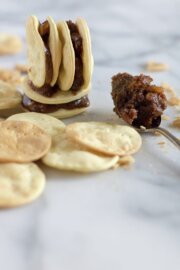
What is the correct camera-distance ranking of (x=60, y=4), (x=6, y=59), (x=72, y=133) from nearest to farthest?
(x=72, y=133)
(x=6, y=59)
(x=60, y=4)

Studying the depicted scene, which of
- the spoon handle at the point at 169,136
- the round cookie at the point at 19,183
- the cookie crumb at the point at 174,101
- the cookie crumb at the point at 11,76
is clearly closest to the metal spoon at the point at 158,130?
the spoon handle at the point at 169,136

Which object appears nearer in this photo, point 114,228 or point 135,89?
point 114,228

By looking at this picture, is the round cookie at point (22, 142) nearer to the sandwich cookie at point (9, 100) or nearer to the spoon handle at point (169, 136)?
the sandwich cookie at point (9, 100)

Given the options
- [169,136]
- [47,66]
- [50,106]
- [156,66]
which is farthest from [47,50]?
[156,66]

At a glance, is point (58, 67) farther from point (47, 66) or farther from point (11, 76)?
point (11, 76)

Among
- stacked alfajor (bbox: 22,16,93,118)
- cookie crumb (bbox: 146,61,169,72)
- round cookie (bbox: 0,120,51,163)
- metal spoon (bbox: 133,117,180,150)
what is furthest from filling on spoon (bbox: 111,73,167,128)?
cookie crumb (bbox: 146,61,169,72)

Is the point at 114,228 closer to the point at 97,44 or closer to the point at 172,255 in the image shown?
the point at 172,255

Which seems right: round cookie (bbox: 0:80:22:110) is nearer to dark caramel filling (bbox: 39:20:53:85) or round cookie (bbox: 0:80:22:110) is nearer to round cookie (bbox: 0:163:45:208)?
dark caramel filling (bbox: 39:20:53:85)

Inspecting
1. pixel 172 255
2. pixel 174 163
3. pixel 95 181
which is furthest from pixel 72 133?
pixel 172 255
